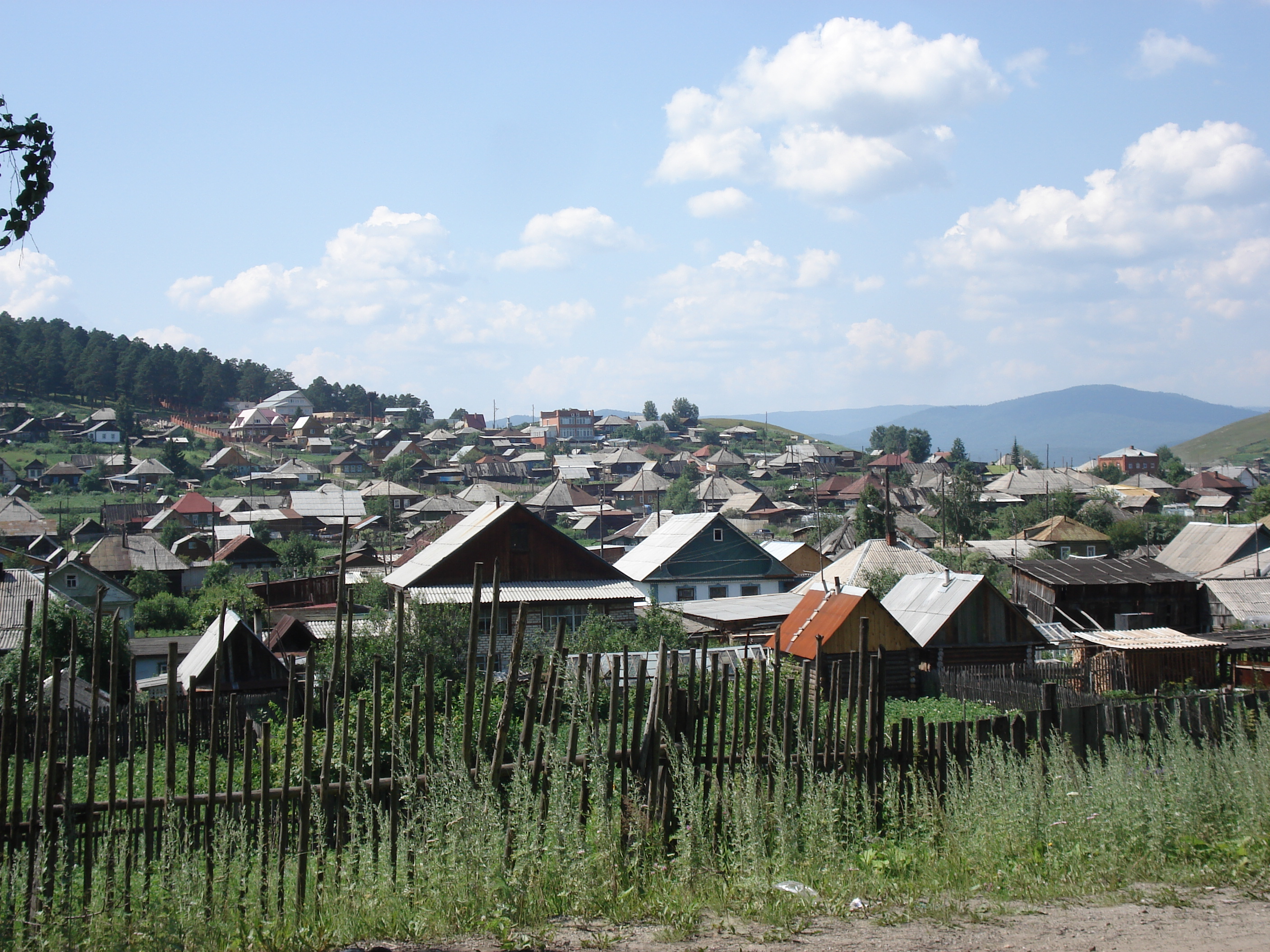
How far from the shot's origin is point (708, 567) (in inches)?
1560

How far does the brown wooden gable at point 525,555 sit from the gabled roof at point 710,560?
24.1 feet

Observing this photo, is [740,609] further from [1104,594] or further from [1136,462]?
[1136,462]

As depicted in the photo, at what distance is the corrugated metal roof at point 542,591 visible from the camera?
27.7m

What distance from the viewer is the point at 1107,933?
5.43 meters

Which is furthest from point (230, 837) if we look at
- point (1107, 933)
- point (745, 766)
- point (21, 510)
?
point (21, 510)

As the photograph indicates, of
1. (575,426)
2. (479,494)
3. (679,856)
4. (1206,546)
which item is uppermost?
(575,426)

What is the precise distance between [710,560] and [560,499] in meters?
42.9

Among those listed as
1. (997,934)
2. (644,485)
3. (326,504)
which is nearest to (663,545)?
(997,934)

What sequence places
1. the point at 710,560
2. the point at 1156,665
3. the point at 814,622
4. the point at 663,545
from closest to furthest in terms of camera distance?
1. the point at 814,622
2. the point at 1156,665
3. the point at 710,560
4. the point at 663,545

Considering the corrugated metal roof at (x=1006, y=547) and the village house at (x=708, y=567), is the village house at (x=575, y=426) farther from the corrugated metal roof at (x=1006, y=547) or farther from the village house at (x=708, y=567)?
the village house at (x=708, y=567)

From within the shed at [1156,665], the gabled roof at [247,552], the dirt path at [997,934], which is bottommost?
the shed at [1156,665]

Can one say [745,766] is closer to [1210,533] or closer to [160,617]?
[160,617]

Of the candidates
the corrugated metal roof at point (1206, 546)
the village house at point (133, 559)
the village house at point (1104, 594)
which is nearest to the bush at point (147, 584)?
the village house at point (133, 559)

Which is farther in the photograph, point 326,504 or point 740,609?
point 326,504
